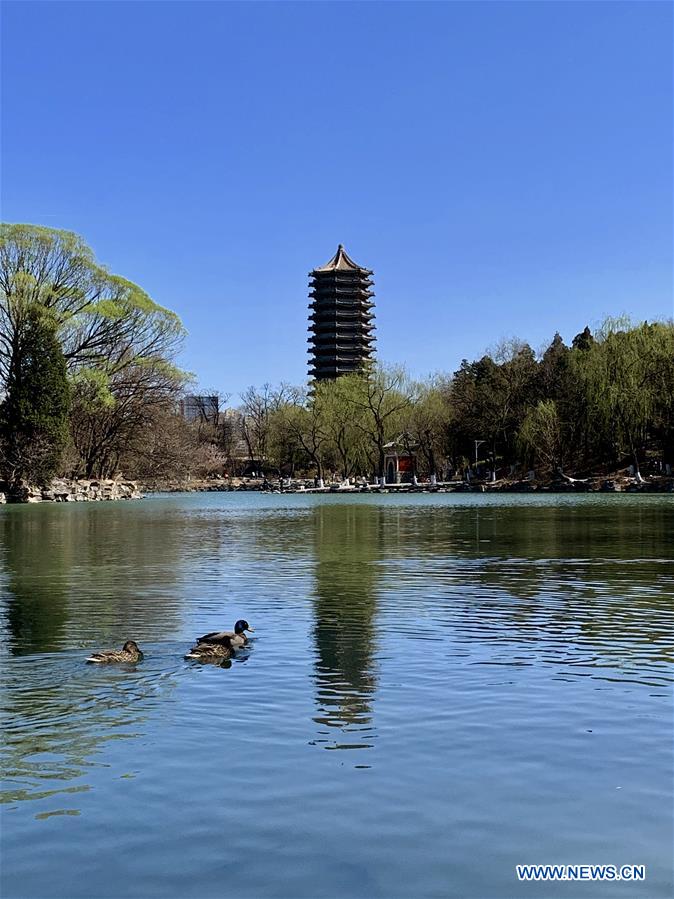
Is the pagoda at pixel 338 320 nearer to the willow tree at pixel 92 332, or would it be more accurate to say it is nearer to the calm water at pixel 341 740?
the willow tree at pixel 92 332

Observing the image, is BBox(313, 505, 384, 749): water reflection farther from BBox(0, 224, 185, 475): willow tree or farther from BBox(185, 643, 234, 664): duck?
BBox(0, 224, 185, 475): willow tree

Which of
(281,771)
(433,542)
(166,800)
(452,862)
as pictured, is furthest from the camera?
(433,542)

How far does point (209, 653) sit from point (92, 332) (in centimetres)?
5671

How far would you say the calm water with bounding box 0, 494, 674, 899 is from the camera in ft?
17.4

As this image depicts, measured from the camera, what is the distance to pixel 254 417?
4510 inches

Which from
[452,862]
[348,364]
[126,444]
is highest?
[348,364]

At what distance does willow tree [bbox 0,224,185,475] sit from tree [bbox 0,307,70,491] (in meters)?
0.70

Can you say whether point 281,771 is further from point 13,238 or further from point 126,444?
point 126,444

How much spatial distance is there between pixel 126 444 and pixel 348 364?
5195 cm

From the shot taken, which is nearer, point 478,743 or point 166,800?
point 166,800

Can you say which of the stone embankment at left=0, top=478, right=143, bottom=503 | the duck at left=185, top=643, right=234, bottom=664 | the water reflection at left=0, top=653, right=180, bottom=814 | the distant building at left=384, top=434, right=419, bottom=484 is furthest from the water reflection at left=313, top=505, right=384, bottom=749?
the distant building at left=384, top=434, right=419, bottom=484

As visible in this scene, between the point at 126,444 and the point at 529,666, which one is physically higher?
the point at 126,444

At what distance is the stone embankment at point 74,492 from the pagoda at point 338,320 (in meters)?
50.8

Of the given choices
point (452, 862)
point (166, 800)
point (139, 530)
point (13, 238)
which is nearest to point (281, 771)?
point (166, 800)
